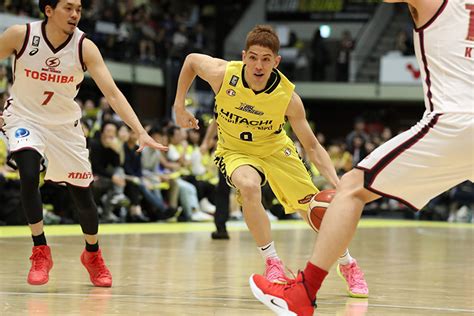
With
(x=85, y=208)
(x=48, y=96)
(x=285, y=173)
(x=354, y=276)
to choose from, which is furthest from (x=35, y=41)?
(x=354, y=276)

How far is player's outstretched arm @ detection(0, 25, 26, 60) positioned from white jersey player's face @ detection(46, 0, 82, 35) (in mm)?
241

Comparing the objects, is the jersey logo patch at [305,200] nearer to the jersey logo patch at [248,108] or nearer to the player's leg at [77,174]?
the jersey logo patch at [248,108]

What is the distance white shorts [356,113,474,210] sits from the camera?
446cm

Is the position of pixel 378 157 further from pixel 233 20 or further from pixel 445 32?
pixel 233 20

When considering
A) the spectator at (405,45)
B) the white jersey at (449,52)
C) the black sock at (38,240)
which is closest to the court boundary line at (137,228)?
the black sock at (38,240)

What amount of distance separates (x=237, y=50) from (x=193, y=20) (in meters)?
2.82

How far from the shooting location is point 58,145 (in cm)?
651

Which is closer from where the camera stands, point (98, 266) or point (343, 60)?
point (98, 266)

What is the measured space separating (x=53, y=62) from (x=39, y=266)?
1389mm

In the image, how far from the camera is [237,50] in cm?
3056

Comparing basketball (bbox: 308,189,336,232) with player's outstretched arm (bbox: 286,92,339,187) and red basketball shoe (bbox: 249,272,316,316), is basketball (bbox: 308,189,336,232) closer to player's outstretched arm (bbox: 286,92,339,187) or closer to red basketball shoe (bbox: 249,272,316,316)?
player's outstretched arm (bbox: 286,92,339,187)

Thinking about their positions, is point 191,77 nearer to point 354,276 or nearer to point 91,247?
point 91,247

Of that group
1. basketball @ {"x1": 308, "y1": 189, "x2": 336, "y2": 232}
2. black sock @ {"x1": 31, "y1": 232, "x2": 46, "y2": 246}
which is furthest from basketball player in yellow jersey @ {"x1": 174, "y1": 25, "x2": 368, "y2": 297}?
black sock @ {"x1": 31, "y1": 232, "x2": 46, "y2": 246}

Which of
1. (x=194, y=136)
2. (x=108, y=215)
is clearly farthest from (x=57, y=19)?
(x=194, y=136)
